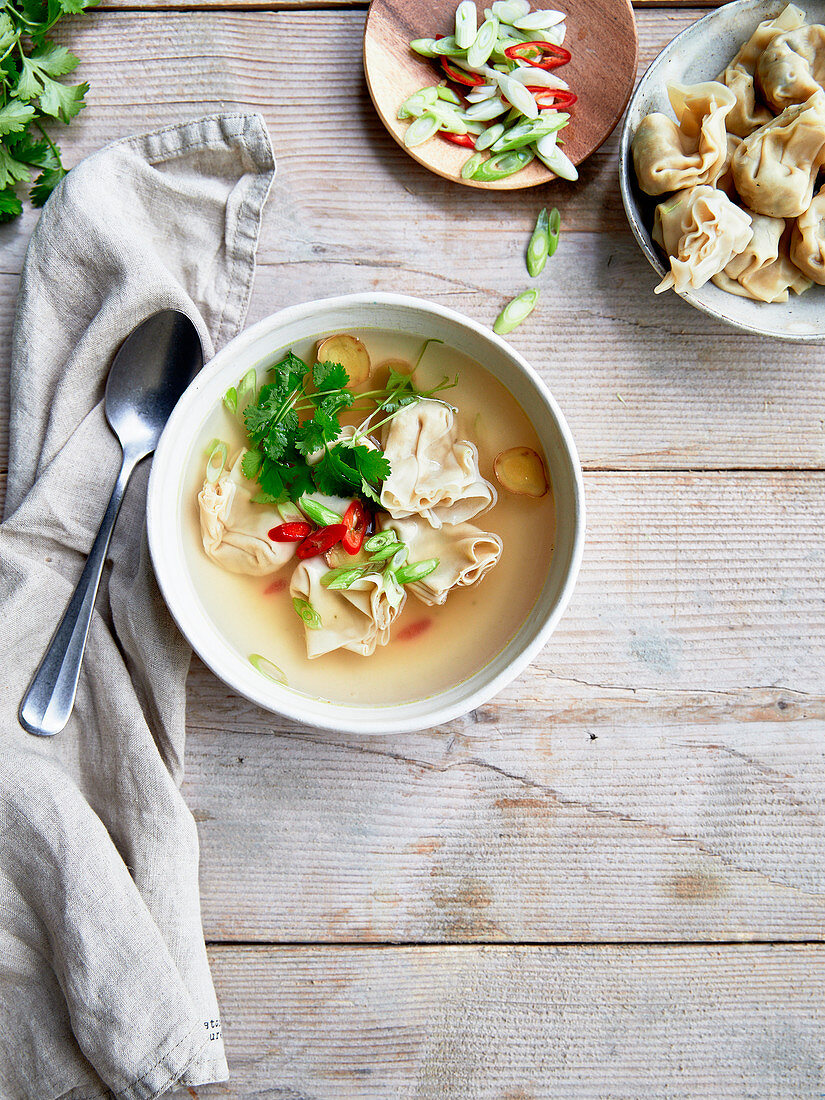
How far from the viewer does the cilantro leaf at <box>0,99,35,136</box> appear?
1182 millimetres

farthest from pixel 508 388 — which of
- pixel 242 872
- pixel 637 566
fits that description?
pixel 242 872

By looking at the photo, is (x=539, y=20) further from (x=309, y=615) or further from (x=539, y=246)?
(x=309, y=615)

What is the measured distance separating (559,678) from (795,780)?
43 centimetres

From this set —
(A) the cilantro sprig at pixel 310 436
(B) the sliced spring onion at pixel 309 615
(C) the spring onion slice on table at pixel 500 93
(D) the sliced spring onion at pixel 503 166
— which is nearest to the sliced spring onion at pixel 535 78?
(C) the spring onion slice on table at pixel 500 93

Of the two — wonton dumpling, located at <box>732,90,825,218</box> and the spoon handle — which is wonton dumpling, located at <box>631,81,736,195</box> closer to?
wonton dumpling, located at <box>732,90,825,218</box>

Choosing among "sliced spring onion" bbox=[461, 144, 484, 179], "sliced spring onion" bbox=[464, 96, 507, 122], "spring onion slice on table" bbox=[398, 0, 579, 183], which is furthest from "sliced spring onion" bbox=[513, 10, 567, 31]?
"sliced spring onion" bbox=[461, 144, 484, 179]

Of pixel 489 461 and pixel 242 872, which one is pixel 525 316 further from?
pixel 242 872

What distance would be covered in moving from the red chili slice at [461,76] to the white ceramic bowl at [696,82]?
0.24 metres

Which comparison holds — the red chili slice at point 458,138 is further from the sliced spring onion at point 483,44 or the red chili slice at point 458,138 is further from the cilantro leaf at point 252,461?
the cilantro leaf at point 252,461

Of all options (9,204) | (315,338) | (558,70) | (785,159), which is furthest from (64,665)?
(785,159)

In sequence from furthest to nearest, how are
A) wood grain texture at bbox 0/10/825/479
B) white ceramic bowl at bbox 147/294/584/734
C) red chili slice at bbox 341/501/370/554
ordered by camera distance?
1. wood grain texture at bbox 0/10/825/479
2. red chili slice at bbox 341/501/370/554
3. white ceramic bowl at bbox 147/294/584/734

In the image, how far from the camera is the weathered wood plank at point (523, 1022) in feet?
4.03

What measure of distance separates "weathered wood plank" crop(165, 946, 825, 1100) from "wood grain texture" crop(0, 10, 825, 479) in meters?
0.85

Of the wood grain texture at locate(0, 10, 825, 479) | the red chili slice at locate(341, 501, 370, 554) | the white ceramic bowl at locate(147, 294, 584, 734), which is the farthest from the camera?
the wood grain texture at locate(0, 10, 825, 479)
